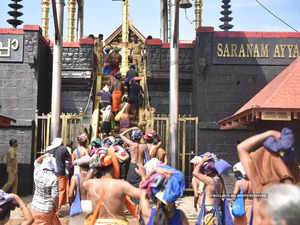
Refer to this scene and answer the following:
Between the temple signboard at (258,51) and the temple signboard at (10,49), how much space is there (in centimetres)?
670

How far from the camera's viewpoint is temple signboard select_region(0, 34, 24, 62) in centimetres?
1372

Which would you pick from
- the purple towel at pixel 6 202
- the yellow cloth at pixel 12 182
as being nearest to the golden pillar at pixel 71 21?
the yellow cloth at pixel 12 182

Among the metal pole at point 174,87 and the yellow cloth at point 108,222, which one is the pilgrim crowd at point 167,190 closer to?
the yellow cloth at point 108,222

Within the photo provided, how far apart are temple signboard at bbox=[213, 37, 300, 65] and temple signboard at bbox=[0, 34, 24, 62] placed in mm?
6701

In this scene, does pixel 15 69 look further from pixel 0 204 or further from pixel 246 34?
pixel 0 204

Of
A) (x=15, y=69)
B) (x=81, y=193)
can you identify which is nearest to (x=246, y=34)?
(x=15, y=69)

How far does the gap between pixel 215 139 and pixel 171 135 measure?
1.80 meters

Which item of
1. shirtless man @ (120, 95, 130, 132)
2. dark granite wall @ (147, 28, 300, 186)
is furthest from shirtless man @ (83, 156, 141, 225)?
dark granite wall @ (147, 28, 300, 186)

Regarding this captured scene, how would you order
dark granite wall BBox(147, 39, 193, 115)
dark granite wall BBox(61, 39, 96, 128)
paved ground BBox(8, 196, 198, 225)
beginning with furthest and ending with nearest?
dark granite wall BBox(61, 39, 96, 128) < dark granite wall BBox(147, 39, 193, 115) < paved ground BBox(8, 196, 198, 225)

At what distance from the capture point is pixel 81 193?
19.1 ft

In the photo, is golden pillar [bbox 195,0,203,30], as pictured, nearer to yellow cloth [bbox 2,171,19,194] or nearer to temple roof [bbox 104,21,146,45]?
temple roof [bbox 104,21,146,45]

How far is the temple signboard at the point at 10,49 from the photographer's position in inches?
540

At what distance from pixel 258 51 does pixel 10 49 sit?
853cm

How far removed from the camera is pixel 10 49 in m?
13.8
